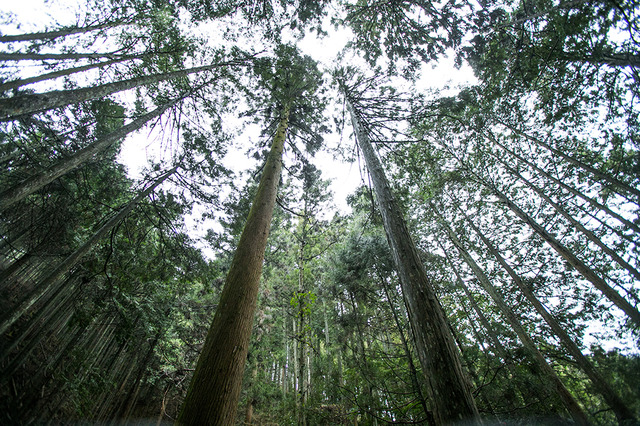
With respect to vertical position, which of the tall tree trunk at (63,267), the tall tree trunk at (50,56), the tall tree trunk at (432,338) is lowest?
the tall tree trunk at (432,338)

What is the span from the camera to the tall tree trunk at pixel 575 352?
2.82 meters

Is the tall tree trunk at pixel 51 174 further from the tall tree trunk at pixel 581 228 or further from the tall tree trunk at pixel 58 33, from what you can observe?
the tall tree trunk at pixel 581 228

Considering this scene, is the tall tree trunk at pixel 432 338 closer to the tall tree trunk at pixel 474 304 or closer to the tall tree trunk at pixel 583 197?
the tall tree trunk at pixel 474 304

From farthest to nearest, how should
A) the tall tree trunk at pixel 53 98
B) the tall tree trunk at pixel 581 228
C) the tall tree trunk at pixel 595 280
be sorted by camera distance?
the tall tree trunk at pixel 581 228 < the tall tree trunk at pixel 595 280 < the tall tree trunk at pixel 53 98

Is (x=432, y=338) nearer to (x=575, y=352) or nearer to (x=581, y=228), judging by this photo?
(x=575, y=352)

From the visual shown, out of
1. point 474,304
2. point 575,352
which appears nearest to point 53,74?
point 575,352

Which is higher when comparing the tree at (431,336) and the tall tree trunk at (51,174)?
the tall tree trunk at (51,174)

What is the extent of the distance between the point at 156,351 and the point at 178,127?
24.7 feet

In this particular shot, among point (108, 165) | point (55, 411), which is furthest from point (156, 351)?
point (108, 165)

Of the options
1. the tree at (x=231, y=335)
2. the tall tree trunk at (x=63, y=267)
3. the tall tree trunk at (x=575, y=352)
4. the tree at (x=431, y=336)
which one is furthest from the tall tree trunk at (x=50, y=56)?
the tall tree trunk at (x=575, y=352)

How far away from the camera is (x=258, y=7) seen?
6145 millimetres

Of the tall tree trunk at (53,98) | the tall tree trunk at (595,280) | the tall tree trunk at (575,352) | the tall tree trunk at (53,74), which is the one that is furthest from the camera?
the tall tree trunk at (595,280)

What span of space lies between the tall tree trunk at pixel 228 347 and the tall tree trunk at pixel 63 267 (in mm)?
3619

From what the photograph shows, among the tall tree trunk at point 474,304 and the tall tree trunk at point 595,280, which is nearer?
the tall tree trunk at point 595,280
